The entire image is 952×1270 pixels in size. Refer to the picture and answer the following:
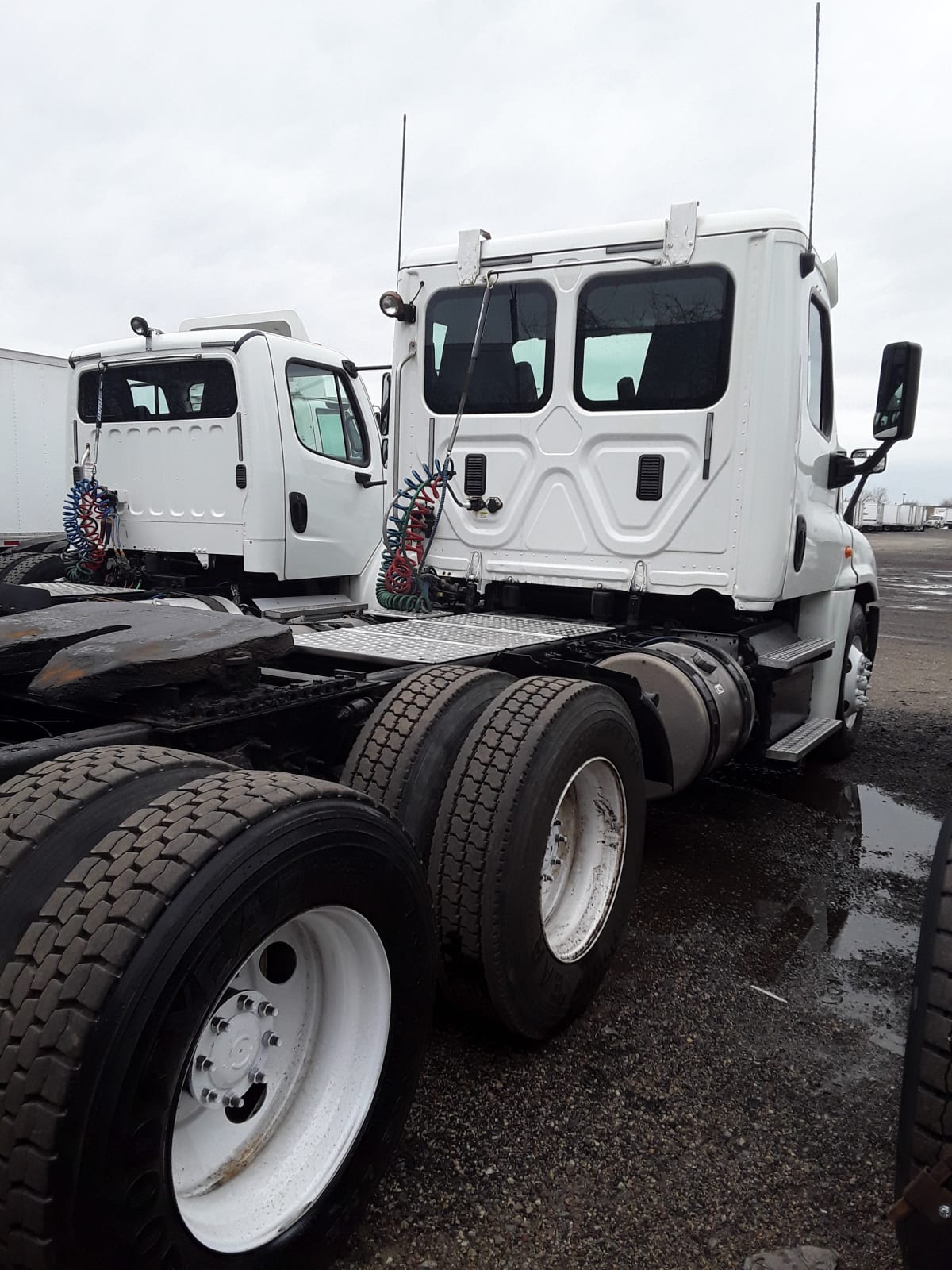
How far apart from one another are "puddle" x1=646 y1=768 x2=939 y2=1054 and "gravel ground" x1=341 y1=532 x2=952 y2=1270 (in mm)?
13

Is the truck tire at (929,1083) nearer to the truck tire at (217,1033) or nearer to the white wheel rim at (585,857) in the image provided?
the truck tire at (217,1033)

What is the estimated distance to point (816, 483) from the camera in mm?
5230

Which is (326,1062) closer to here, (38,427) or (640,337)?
(640,337)

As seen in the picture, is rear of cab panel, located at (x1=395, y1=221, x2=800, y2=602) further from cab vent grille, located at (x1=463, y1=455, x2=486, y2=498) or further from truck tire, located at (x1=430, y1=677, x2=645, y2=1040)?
truck tire, located at (x1=430, y1=677, x2=645, y2=1040)

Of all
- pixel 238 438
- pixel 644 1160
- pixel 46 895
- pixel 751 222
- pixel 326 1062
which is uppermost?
pixel 751 222

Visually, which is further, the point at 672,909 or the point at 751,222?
the point at 751,222

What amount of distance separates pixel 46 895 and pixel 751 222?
4.29 meters

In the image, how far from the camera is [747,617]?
5.17 metres

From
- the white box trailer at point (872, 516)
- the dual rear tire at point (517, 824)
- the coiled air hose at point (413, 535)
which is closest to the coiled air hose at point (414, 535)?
the coiled air hose at point (413, 535)

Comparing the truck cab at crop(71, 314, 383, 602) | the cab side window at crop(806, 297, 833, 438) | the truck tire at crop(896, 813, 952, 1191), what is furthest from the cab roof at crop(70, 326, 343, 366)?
the truck tire at crop(896, 813, 952, 1191)

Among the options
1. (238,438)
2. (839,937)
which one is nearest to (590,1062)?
(839,937)

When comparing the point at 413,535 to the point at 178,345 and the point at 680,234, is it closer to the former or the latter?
the point at 680,234

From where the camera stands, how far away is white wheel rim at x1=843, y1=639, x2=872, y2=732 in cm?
610

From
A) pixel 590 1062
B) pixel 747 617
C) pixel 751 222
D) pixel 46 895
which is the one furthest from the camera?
pixel 747 617
